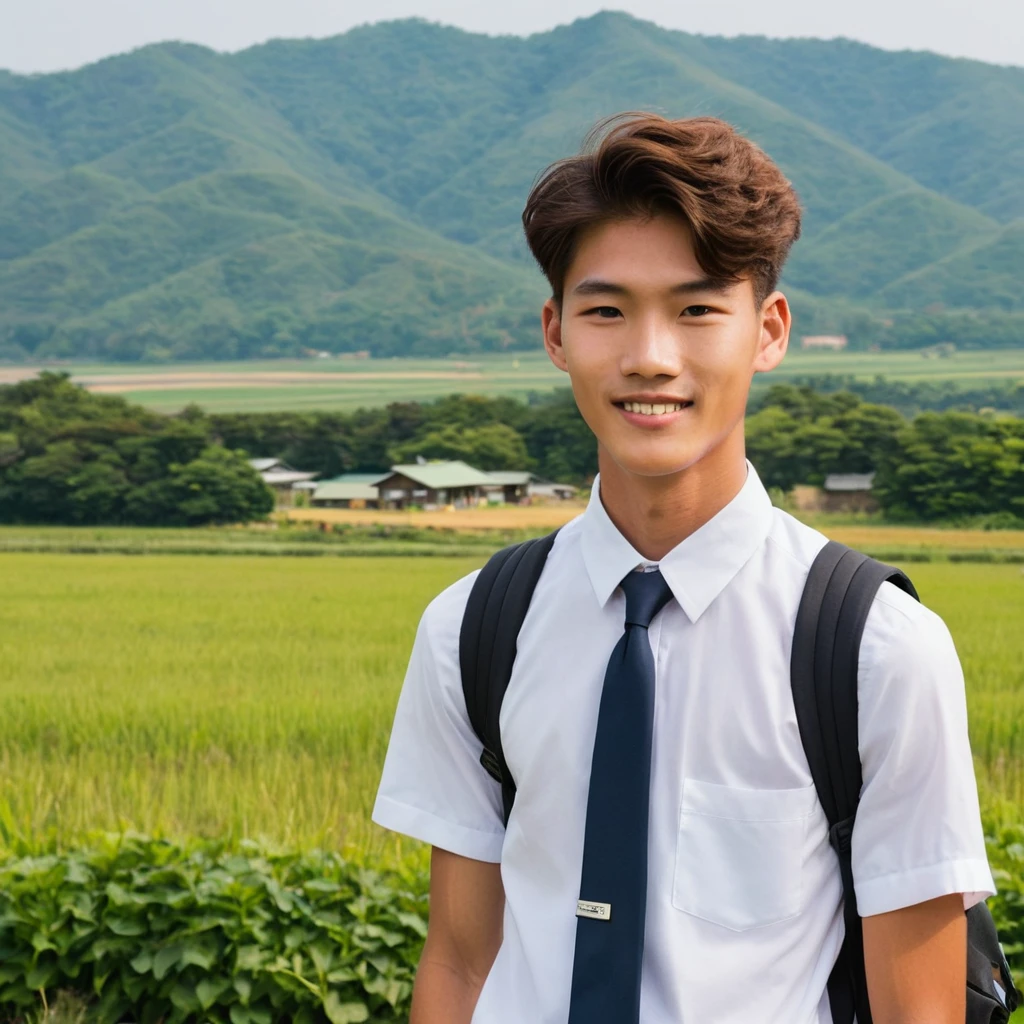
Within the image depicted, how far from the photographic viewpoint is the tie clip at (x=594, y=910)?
1.27 meters

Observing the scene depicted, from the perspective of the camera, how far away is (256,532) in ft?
61.4

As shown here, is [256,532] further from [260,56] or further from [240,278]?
[260,56]

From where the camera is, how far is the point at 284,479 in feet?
64.4

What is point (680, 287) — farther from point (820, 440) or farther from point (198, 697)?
point (820, 440)

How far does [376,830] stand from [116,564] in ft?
44.4

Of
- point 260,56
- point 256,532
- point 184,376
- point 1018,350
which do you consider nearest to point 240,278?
point 184,376

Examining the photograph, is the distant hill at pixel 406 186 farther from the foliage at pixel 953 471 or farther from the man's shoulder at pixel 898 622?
the man's shoulder at pixel 898 622

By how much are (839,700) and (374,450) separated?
747 inches

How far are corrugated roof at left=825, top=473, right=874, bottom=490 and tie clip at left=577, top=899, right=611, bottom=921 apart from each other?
17.7 metres

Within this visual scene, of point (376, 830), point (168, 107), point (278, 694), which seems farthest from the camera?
point (168, 107)

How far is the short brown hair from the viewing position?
1295mm

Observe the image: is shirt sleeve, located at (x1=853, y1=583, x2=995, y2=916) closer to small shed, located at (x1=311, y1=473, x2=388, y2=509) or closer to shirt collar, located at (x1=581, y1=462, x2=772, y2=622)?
shirt collar, located at (x1=581, y1=462, x2=772, y2=622)

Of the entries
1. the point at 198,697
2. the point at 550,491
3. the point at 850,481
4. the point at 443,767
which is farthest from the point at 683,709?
the point at 550,491

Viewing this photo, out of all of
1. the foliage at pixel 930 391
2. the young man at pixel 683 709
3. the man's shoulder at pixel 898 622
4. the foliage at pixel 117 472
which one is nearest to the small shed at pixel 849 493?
the foliage at pixel 930 391
